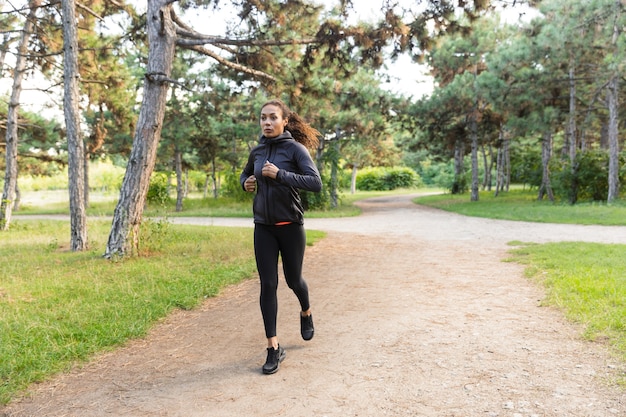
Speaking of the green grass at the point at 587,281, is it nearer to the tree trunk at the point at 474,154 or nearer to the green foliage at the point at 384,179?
the tree trunk at the point at 474,154

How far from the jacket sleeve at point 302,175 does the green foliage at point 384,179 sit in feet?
158

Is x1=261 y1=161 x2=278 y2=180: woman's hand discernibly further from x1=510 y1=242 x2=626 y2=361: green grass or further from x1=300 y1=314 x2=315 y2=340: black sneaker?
x1=510 y1=242 x2=626 y2=361: green grass

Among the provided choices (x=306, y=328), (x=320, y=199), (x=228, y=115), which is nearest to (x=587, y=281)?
(x=306, y=328)

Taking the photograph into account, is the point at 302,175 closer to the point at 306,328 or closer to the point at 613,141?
the point at 306,328

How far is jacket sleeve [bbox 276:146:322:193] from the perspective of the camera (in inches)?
127

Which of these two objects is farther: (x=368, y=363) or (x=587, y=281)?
(x=587, y=281)

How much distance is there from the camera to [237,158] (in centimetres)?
2623

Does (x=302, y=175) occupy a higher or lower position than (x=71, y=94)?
lower

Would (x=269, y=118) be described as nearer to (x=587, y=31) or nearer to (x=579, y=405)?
(x=579, y=405)

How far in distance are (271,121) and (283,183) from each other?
1.71 feet

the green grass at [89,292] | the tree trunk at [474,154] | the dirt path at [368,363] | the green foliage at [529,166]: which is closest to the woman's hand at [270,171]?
the dirt path at [368,363]

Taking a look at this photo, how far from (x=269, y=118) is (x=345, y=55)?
6146 mm

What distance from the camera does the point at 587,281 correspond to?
5457mm

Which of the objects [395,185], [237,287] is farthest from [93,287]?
[395,185]
